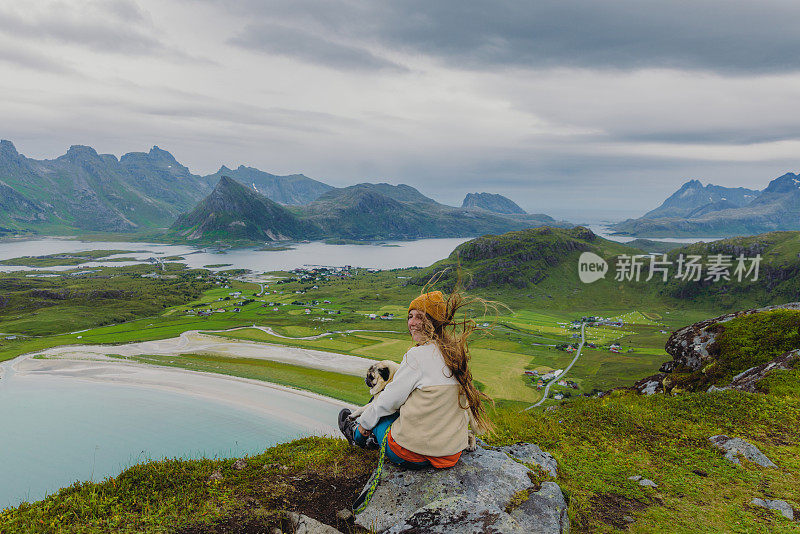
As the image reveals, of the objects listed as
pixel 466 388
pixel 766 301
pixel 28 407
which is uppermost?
pixel 466 388

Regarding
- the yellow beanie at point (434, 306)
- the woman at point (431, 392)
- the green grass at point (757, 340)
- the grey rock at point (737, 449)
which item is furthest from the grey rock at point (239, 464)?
the green grass at point (757, 340)

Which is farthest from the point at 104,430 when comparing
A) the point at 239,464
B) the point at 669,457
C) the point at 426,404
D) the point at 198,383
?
the point at 669,457

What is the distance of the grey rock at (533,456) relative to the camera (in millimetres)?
8086

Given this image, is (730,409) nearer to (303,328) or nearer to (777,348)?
(777,348)

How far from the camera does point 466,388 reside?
6.80m

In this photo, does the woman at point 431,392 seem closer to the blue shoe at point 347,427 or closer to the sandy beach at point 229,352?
the blue shoe at point 347,427

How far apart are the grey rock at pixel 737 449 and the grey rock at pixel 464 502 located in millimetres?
6176

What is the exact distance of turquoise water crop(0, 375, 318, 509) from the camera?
3982cm

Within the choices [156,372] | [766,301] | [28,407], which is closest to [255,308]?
[156,372]

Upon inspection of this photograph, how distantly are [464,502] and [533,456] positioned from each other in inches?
117

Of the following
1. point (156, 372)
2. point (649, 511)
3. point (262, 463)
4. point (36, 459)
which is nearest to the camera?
point (649, 511)

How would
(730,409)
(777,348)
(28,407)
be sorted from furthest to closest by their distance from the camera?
(28,407) < (777,348) < (730,409)

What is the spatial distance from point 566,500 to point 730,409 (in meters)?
9.20

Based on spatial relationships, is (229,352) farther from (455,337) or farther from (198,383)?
(455,337)
